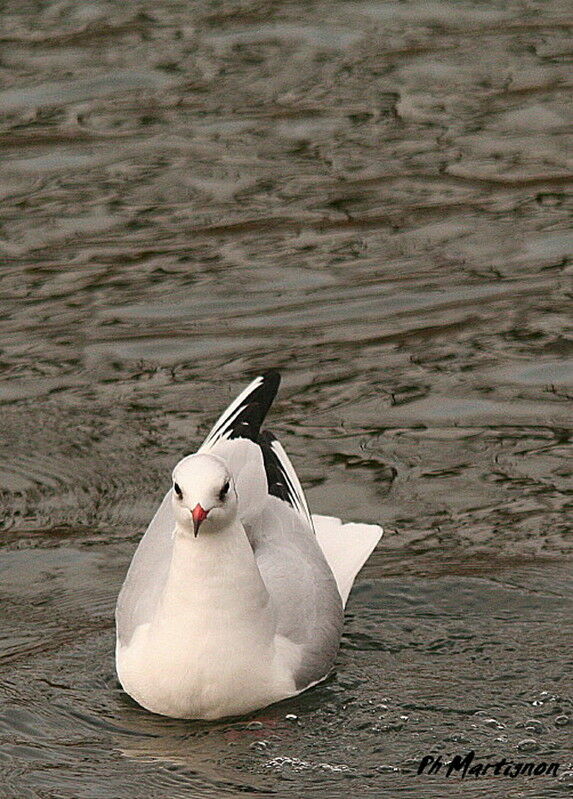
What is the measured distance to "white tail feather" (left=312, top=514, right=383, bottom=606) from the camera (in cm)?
805

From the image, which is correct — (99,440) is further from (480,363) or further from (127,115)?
(127,115)

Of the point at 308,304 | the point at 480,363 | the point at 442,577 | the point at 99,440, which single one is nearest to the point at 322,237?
the point at 308,304

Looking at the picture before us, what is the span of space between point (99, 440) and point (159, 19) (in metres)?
6.59

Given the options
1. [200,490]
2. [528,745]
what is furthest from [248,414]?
[528,745]

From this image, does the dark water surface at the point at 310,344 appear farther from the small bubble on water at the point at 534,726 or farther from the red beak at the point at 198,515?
the red beak at the point at 198,515

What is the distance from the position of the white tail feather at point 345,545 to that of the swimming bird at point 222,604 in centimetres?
23

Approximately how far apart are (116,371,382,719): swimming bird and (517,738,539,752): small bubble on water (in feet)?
3.06

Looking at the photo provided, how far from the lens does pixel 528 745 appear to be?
6.79 meters

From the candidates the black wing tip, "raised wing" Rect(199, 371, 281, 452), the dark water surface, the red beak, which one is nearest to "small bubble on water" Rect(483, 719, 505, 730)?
the dark water surface

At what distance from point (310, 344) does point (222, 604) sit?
12.0ft

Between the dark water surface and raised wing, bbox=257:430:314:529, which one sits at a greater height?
raised wing, bbox=257:430:314:529

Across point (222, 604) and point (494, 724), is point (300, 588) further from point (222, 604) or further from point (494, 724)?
point (494, 724)

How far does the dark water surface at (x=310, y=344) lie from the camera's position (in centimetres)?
710

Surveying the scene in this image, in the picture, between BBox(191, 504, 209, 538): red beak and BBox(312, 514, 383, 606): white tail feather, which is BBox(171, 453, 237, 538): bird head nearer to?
BBox(191, 504, 209, 538): red beak
